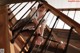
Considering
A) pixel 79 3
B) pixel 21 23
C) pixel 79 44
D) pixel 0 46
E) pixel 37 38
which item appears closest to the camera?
pixel 0 46

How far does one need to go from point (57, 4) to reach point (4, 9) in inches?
99.9

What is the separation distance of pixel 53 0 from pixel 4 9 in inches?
100

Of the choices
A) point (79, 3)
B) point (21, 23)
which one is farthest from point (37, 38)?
point (79, 3)

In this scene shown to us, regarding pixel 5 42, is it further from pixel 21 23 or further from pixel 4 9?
pixel 21 23

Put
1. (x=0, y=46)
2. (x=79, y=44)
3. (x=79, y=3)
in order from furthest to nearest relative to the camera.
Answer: (x=79, y=3)
(x=79, y=44)
(x=0, y=46)

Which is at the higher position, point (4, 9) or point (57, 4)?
point (4, 9)

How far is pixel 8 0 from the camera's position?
1.49 m

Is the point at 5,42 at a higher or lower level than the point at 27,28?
higher

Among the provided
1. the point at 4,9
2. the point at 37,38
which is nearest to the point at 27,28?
the point at 37,38

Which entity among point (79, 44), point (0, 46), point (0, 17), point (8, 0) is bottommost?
point (79, 44)

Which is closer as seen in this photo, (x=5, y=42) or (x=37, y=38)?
(x=5, y=42)

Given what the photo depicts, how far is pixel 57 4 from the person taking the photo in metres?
3.93

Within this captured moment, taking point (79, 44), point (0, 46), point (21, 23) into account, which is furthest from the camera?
point (79, 44)

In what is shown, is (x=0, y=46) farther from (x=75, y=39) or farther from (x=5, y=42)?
(x=75, y=39)
